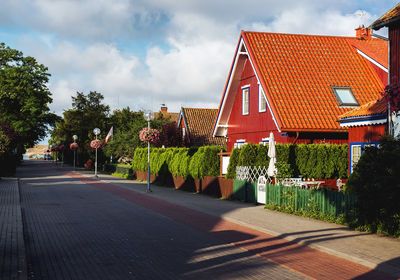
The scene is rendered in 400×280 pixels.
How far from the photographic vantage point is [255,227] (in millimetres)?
12461

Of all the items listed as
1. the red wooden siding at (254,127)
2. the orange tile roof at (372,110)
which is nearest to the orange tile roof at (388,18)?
the orange tile roof at (372,110)

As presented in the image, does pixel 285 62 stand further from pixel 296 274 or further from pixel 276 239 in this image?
pixel 296 274

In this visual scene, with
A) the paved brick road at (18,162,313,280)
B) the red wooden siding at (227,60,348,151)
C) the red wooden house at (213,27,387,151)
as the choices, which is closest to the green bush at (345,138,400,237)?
the paved brick road at (18,162,313,280)

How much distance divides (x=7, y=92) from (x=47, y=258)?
45.1m

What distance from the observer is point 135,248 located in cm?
950

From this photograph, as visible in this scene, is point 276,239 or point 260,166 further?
point 260,166

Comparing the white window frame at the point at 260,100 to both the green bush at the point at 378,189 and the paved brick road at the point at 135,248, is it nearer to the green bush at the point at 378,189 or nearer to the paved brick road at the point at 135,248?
the paved brick road at the point at 135,248

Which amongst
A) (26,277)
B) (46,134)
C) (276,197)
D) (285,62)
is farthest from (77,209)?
(46,134)

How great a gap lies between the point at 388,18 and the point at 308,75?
29.7 feet

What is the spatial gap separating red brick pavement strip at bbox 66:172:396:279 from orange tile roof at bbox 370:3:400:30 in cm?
860

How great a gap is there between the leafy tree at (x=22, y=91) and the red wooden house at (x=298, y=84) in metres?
28.5

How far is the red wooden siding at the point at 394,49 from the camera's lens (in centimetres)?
1605

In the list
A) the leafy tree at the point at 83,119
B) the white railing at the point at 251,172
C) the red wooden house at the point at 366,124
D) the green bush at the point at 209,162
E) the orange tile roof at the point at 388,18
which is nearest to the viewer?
the orange tile roof at the point at 388,18

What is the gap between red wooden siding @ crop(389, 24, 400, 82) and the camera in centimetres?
1605
